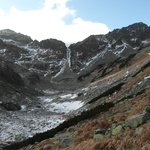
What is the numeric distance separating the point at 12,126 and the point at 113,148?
20.4 m

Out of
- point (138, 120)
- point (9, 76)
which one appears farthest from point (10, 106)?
point (138, 120)

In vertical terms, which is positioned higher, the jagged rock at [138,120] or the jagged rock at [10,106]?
the jagged rock at [10,106]

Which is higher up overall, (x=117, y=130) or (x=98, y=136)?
(x=117, y=130)

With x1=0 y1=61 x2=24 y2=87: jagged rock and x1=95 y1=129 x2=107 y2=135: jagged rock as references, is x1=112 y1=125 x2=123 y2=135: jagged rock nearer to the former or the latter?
x1=95 y1=129 x2=107 y2=135: jagged rock

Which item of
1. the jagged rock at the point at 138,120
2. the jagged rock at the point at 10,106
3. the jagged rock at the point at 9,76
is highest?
the jagged rock at the point at 9,76

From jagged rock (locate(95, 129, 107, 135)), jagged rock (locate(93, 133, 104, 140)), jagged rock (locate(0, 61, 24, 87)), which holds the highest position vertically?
jagged rock (locate(0, 61, 24, 87))

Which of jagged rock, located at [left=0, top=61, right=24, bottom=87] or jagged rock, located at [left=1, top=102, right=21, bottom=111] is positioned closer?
jagged rock, located at [left=1, top=102, right=21, bottom=111]

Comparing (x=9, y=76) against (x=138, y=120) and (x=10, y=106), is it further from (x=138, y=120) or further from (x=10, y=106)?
Result: (x=138, y=120)

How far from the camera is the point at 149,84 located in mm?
25750

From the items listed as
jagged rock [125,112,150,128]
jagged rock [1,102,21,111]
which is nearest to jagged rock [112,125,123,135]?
jagged rock [125,112,150,128]

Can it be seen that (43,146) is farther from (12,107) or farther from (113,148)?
(12,107)

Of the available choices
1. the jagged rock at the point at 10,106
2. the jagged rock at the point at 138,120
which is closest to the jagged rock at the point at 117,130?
the jagged rock at the point at 138,120

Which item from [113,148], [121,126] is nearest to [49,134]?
[121,126]

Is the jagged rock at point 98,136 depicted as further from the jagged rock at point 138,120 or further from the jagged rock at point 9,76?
the jagged rock at point 9,76
